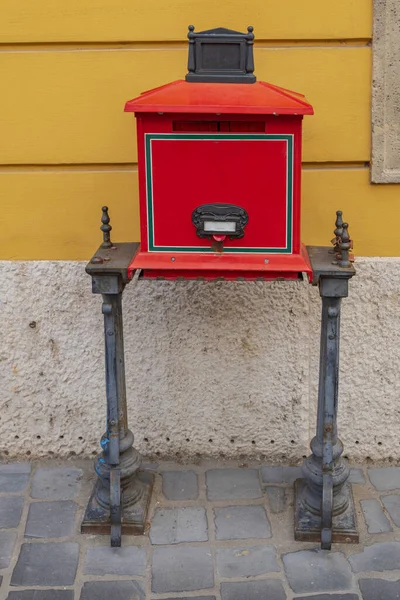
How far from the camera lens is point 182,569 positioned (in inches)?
124

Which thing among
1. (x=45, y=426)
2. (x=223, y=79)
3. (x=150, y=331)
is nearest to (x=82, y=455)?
(x=45, y=426)

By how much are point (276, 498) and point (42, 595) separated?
1.19 metres

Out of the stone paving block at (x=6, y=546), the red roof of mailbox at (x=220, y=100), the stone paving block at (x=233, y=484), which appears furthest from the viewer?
the stone paving block at (x=233, y=484)

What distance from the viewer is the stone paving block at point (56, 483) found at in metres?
3.67

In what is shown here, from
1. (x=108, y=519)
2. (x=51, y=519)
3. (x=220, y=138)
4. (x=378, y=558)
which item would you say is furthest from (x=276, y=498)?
(x=220, y=138)

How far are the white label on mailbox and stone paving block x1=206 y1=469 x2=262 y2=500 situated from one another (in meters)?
1.44

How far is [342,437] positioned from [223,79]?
77.6 inches

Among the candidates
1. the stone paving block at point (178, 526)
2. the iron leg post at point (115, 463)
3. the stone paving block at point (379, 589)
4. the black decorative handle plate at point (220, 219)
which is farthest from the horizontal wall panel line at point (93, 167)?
the stone paving block at point (379, 589)

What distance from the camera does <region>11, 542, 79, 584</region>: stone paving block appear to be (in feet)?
10.1

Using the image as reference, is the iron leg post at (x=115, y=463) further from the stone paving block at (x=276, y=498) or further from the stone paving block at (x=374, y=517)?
the stone paving block at (x=374, y=517)

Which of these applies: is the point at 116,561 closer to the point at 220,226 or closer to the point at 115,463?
the point at 115,463

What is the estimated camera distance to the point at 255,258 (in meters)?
2.92

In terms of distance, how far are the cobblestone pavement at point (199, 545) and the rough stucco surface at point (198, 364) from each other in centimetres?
17

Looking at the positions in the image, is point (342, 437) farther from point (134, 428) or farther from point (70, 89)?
point (70, 89)
